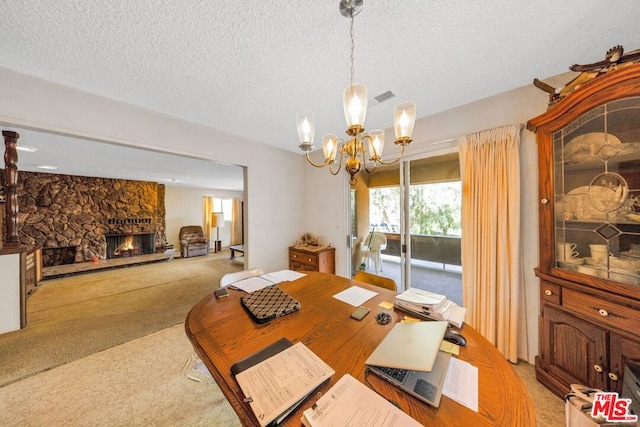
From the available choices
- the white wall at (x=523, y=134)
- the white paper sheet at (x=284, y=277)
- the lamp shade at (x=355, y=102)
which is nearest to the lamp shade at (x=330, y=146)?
the lamp shade at (x=355, y=102)

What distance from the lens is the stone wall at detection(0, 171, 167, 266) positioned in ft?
15.2

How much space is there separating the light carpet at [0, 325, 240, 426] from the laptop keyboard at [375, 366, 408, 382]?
51.2 inches

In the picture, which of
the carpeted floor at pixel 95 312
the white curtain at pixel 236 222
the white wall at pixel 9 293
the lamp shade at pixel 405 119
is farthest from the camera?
the white curtain at pixel 236 222

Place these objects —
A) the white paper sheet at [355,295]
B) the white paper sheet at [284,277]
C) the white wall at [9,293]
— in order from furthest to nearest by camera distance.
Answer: the white wall at [9,293] < the white paper sheet at [284,277] < the white paper sheet at [355,295]

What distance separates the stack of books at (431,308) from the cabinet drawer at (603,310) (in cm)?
97

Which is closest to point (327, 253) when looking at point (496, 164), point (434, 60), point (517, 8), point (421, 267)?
point (421, 267)

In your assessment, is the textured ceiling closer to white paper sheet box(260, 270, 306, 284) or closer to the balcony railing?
the balcony railing

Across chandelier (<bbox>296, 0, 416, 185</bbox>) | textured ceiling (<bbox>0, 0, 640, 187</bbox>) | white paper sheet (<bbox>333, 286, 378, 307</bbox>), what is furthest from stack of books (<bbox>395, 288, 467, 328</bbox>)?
textured ceiling (<bbox>0, 0, 640, 187</bbox>)

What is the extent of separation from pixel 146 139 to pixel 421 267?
3.55 metres

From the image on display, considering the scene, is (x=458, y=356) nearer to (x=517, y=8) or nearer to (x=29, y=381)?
(x=517, y=8)

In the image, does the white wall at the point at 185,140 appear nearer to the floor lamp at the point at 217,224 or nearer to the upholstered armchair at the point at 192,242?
the upholstered armchair at the point at 192,242

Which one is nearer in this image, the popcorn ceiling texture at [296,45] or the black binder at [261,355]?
the black binder at [261,355]

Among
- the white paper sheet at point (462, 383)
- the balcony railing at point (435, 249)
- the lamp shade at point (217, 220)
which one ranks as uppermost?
the lamp shade at point (217, 220)

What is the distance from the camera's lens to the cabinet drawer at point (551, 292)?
4.85ft
